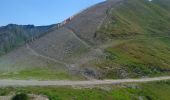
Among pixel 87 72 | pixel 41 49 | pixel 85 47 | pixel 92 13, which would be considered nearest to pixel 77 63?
pixel 87 72

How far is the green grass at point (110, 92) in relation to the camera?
59.3m

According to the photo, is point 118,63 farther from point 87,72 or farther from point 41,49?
point 41,49

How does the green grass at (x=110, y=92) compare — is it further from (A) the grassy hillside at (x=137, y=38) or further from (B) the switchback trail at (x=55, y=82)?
(A) the grassy hillside at (x=137, y=38)

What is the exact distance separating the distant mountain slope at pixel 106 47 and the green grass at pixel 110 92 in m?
8.04

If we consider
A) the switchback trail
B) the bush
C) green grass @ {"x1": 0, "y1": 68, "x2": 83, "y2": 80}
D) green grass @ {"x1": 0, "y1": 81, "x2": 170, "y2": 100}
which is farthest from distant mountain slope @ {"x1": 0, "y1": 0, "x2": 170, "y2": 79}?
the bush

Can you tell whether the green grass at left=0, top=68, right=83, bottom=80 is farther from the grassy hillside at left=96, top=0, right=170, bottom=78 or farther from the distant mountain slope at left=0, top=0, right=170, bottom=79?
the grassy hillside at left=96, top=0, right=170, bottom=78

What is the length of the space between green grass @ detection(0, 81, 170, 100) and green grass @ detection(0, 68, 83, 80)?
30.0 ft

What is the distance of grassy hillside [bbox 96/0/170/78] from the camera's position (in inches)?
3396

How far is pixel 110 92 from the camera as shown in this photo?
218 feet

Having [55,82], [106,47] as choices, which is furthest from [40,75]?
[106,47]

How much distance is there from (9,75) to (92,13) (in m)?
63.1

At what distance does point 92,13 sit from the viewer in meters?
135

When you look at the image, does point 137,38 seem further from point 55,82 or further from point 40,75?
point 55,82

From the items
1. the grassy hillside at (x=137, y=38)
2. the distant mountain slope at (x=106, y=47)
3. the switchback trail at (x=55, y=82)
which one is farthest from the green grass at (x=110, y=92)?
the grassy hillside at (x=137, y=38)
